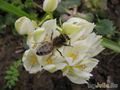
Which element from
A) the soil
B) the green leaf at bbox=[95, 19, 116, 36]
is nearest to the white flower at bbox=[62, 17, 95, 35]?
the soil

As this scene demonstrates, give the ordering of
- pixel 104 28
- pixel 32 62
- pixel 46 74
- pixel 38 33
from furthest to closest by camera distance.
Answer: pixel 104 28 < pixel 46 74 < pixel 32 62 < pixel 38 33

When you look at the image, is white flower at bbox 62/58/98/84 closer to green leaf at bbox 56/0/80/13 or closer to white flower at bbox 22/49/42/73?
white flower at bbox 22/49/42/73

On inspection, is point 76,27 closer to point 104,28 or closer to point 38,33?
point 38,33

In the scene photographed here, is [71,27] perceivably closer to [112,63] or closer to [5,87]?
[5,87]

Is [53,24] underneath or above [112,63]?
above

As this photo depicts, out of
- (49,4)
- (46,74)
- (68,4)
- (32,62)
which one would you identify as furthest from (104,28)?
(32,62)

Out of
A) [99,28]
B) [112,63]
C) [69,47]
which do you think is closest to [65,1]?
[99,28]

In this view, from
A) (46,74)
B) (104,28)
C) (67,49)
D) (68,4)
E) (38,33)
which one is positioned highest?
(38,33)
